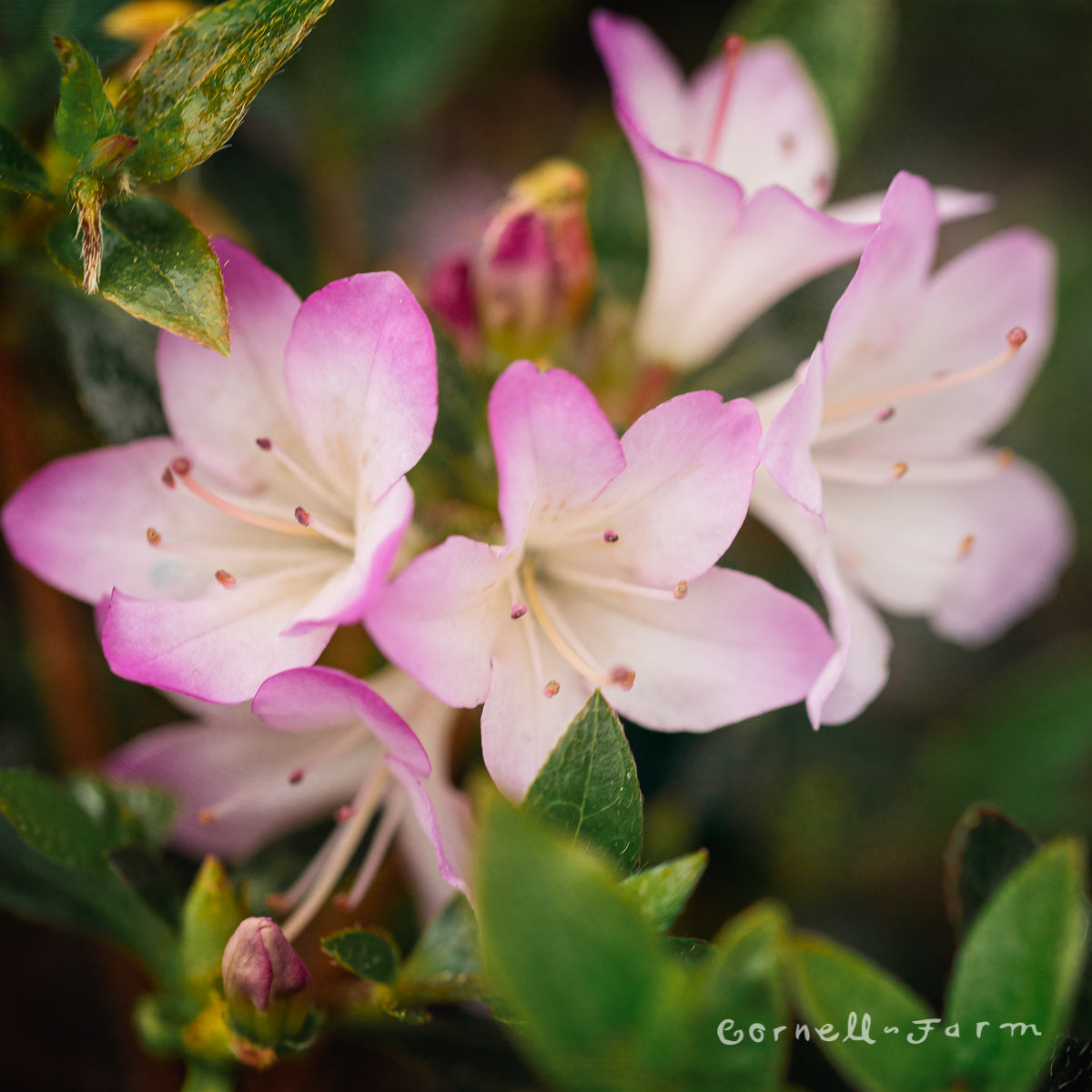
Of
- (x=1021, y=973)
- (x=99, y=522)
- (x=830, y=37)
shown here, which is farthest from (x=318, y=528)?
(x=830, y=37)

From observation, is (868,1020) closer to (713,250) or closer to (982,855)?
(982,855)

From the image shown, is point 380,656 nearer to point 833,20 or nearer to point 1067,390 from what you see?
point 833,20

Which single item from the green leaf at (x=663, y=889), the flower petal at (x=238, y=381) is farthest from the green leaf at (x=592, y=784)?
the flower petal at (x=238, y=381)

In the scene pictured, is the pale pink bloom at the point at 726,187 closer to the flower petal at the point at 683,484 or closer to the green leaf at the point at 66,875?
the flower petal at the point at 683,484

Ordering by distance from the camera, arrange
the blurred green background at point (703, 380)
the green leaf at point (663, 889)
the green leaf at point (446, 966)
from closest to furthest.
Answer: the green leaf at point (663, 889) → the green leaf at point (446, 966) → the blurred green background at point (703, 380)

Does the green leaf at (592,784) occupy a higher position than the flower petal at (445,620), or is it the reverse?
the flower petal at (445,620)

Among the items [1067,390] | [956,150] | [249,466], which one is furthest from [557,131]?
[249,466]

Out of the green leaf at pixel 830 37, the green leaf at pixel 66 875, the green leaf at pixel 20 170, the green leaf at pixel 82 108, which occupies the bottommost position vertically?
the green leaf at pixel 66 875
